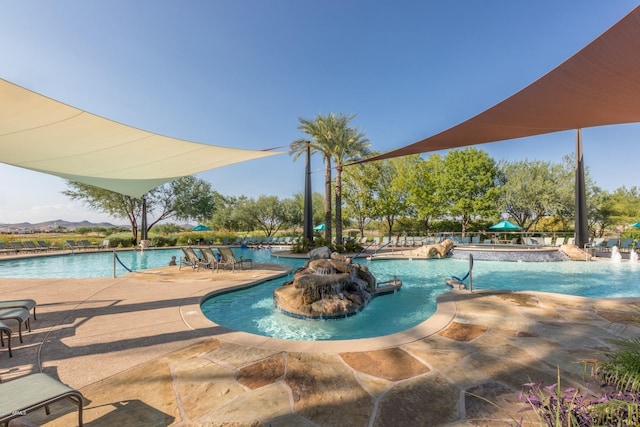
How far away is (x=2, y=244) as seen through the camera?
16.4m

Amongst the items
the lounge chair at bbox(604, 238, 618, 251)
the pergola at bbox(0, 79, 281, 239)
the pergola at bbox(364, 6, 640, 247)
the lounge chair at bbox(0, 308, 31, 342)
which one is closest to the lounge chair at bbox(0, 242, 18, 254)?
the pergola at bbox(0, 79, 281, 239)

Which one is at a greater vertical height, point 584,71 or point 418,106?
point 418,106

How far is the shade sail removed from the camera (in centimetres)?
418

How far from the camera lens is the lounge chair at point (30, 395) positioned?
5.42ft

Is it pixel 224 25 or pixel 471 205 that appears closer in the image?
pixel 224 25

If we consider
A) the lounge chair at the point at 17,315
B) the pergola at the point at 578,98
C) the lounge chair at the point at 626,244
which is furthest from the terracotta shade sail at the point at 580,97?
the lounge chair at the point at 626,244

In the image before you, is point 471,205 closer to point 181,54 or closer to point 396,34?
point 396,34

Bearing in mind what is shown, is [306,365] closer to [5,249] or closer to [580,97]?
[580,97]

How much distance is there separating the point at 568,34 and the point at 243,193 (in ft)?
129

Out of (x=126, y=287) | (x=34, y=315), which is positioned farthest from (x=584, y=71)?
(x=126, y=287)

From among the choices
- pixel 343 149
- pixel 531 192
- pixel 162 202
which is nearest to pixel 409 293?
pixel 343 149

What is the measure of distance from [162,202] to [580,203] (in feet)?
108

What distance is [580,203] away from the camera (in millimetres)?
14625

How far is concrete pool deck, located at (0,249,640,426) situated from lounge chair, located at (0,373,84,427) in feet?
1.15
